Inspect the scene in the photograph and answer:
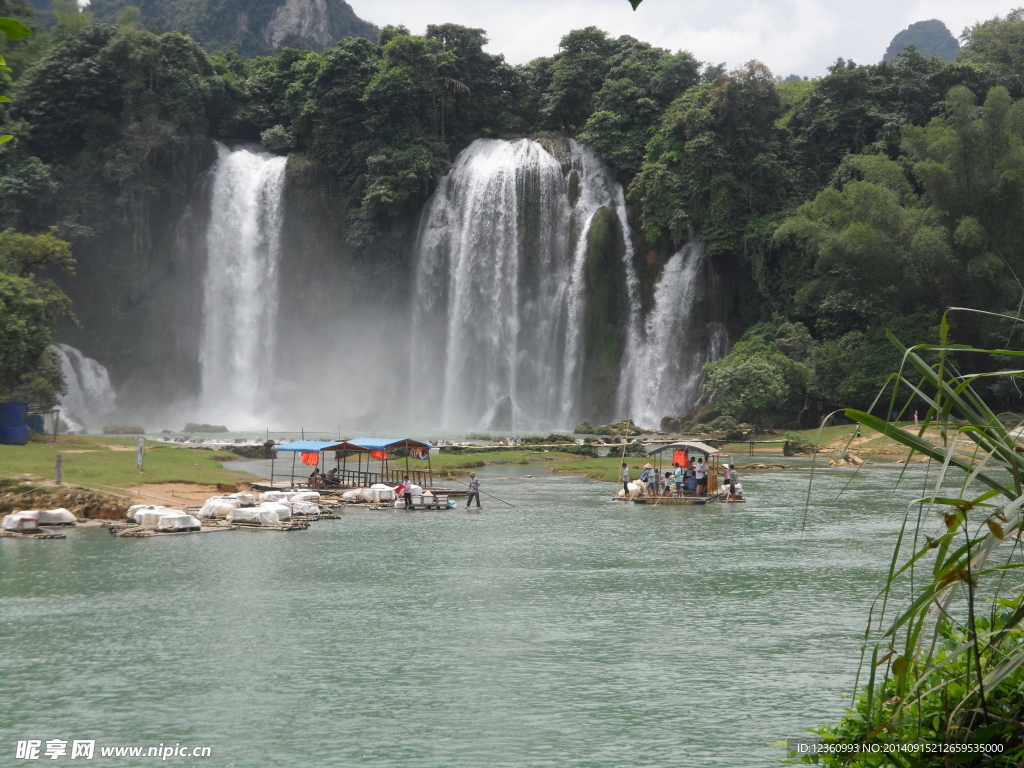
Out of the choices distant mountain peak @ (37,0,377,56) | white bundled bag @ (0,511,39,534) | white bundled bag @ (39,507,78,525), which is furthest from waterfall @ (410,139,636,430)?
distant mountain peak @ (37,0,377,56)

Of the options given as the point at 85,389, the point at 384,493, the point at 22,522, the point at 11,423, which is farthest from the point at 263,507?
the point at 85,389

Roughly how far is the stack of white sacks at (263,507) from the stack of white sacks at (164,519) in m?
1.14

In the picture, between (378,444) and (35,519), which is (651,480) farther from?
(35,519)

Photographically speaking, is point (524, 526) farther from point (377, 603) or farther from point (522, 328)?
point (522, 328)

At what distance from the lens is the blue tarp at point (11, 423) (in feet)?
105

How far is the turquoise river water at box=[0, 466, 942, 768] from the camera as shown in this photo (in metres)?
9.41

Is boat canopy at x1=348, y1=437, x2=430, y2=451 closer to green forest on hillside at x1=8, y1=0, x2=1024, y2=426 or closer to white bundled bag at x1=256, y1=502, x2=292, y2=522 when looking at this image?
white bundled bag at x1=256, y1=502, x2=292, y2=522

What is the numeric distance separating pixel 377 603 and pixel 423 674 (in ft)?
12.6

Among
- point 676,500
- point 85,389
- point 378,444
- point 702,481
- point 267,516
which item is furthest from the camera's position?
point 85,389

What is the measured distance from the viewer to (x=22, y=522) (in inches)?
826

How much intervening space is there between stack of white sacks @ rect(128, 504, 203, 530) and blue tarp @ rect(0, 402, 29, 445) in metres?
12.8

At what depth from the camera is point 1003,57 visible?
59.6 m

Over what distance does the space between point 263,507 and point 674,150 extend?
38.3 meters

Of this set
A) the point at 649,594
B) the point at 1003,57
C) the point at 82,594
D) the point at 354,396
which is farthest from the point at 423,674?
the point at 1003,57
